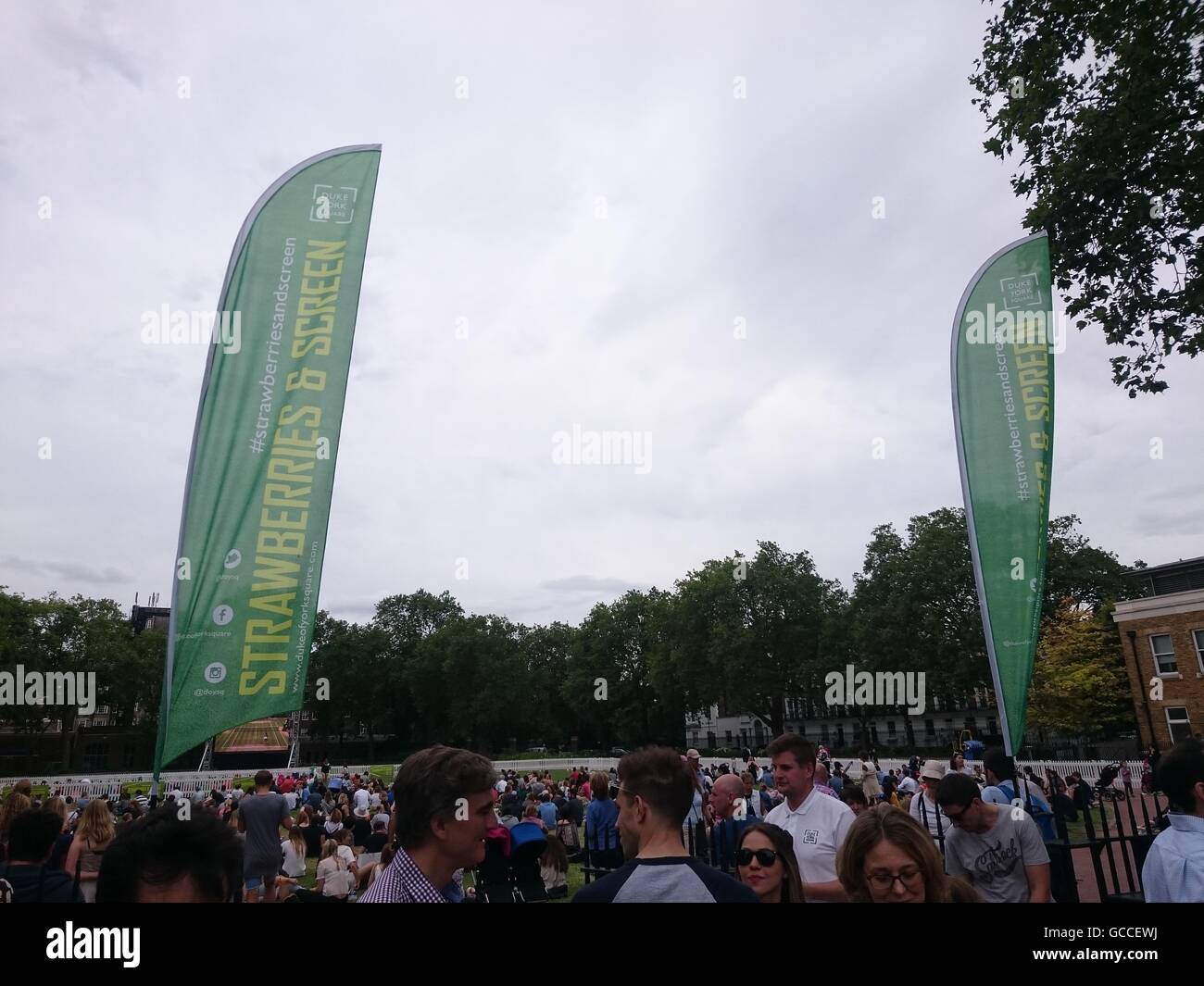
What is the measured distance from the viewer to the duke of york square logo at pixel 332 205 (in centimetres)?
802

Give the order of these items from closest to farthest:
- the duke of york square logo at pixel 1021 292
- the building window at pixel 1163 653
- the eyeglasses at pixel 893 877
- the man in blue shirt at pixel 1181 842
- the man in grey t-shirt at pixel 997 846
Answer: the eyeglasses at pixel 893 877
the man in blue shirt at pixel 1181 842
the man in grey t-shirt at pixel 997 846
the duke of york square logo at pixel 1021 292
the building window at pixel 1163 653

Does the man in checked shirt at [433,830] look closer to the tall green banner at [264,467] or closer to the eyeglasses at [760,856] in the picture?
the eyeglasses at [760,856]

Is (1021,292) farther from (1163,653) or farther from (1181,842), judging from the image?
(1163,653)

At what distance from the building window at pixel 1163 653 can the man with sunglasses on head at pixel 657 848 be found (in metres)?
38.3

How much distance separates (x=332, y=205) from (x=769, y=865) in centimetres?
766

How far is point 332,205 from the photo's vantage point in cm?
812

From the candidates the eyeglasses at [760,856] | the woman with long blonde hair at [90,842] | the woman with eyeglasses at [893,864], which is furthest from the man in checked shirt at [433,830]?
the woman with long blonde hair at [90,842]

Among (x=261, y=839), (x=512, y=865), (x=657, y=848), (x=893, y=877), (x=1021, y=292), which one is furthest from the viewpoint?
(x=1021, y=292)

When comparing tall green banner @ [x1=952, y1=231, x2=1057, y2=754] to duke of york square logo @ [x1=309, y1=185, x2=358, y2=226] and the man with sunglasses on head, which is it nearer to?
the man with sunglasses on head

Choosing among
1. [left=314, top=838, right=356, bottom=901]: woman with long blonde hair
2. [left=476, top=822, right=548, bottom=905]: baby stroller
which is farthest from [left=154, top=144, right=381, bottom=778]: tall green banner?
[left=314, top=838, right=356, bottom=901]: woman with long blonde hair

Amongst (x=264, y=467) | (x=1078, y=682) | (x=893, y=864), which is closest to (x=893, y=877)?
(x=893, y=864)

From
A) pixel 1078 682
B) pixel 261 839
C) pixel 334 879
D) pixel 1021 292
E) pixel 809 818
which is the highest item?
pixel 1021 292

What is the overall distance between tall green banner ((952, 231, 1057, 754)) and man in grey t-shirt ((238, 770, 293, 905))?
25.6ft

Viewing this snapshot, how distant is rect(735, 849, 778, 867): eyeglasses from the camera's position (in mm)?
3297
